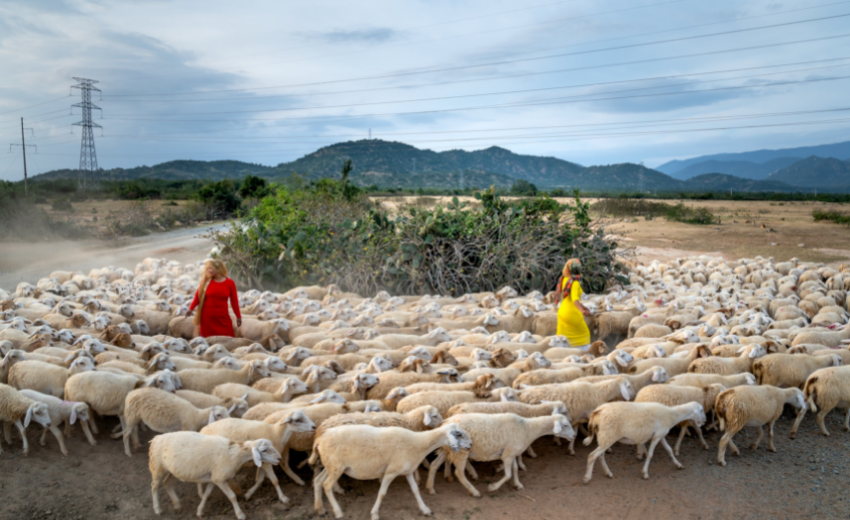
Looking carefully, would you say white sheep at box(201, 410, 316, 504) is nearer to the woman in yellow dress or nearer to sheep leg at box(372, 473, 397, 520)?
sheep leg at box(372, 473, 397, 520)

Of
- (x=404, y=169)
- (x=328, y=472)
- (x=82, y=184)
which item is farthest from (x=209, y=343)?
(x=404, y=169)

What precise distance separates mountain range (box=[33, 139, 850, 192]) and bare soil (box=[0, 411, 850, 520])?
68.9 m

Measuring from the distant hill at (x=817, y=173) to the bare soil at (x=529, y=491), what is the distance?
202 m

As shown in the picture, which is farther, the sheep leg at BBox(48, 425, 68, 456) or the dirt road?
the dirt road

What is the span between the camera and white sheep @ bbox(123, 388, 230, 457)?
539 centimetres

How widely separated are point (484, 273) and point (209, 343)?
7.03 m

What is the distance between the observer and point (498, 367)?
7090mm

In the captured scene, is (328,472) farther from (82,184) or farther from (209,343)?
(82,184)

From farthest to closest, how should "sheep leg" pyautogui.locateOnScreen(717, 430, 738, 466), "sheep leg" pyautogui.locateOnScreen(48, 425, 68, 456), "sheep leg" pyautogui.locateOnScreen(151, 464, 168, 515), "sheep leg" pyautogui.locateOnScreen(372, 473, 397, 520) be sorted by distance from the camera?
"sheep leg" pyautogui.locateOnScreen(717, 430, 738, 466) → "sheep leg" pyautogui.locateOnScreen(48, 425, 68, 456) → "sheep leg" pyautogui.locateOnScreen(151, 464, 168, 515) → "sheep leg" pyautogui.locateOnScreen(372, 473, 397, 520)

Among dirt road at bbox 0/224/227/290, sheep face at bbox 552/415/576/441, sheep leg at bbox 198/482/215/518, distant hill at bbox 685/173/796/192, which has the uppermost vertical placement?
distant hill at bbox 685/173/796/192

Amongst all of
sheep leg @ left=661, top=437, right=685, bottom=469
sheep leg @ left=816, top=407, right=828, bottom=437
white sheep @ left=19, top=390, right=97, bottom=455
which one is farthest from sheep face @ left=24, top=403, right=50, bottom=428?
sheep leg @ left=816, top=407, right=828, bottom=437

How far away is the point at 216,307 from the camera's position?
28.6ft

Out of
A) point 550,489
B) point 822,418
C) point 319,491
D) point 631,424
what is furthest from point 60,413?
point 822,418

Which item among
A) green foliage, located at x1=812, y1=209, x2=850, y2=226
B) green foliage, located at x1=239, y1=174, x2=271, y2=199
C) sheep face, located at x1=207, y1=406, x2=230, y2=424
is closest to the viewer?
sheep face, located at x1=207, y1=406, x2=230, y2=424
